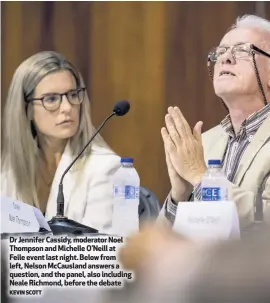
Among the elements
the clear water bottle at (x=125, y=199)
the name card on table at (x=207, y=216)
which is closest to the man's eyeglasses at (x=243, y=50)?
the clear water bottle at (x=125, y=199)

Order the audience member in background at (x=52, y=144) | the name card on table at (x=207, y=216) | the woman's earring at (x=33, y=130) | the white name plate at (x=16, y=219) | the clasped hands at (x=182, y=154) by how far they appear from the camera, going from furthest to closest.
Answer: the woman's earring at (x=33, y=130) < the audience member in background at (x=52, y=144) < the clasped hands at (x=182, y=154) < the white name plate at (x=16, y=219) < the name card on table at (x=207, y=216)

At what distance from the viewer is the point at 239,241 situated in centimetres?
62

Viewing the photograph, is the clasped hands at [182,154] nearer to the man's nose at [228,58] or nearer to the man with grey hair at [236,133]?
the man with grey hair at [236,133]

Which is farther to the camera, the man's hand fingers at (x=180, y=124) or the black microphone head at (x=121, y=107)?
the black microphone head at (x=121, y=107)

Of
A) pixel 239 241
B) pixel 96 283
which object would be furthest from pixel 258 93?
pixel 239 241

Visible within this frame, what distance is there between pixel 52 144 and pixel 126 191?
0.47 m

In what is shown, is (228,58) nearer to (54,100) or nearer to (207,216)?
(54,100)

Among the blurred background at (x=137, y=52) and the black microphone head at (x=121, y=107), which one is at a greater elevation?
the blurred background at (x=137, y=52)

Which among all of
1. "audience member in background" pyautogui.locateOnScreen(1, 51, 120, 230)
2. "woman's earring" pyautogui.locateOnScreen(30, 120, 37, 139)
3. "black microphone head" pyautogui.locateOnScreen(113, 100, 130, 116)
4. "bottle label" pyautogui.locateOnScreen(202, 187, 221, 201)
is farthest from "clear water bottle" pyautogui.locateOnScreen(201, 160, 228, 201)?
"woman's earring" pyautogui.locateOnScreen(30, 120, 37, 139)

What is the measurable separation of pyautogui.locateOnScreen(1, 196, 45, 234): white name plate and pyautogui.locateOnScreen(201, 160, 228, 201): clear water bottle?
0.39 metres

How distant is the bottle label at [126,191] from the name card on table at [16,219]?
310 mm

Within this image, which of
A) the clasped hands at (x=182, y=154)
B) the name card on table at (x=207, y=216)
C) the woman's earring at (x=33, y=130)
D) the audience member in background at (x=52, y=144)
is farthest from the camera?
the woman's earring at (x=33, y=130)

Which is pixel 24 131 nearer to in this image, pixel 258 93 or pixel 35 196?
pixel 35 196

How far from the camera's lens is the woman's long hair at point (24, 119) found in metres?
1.99
